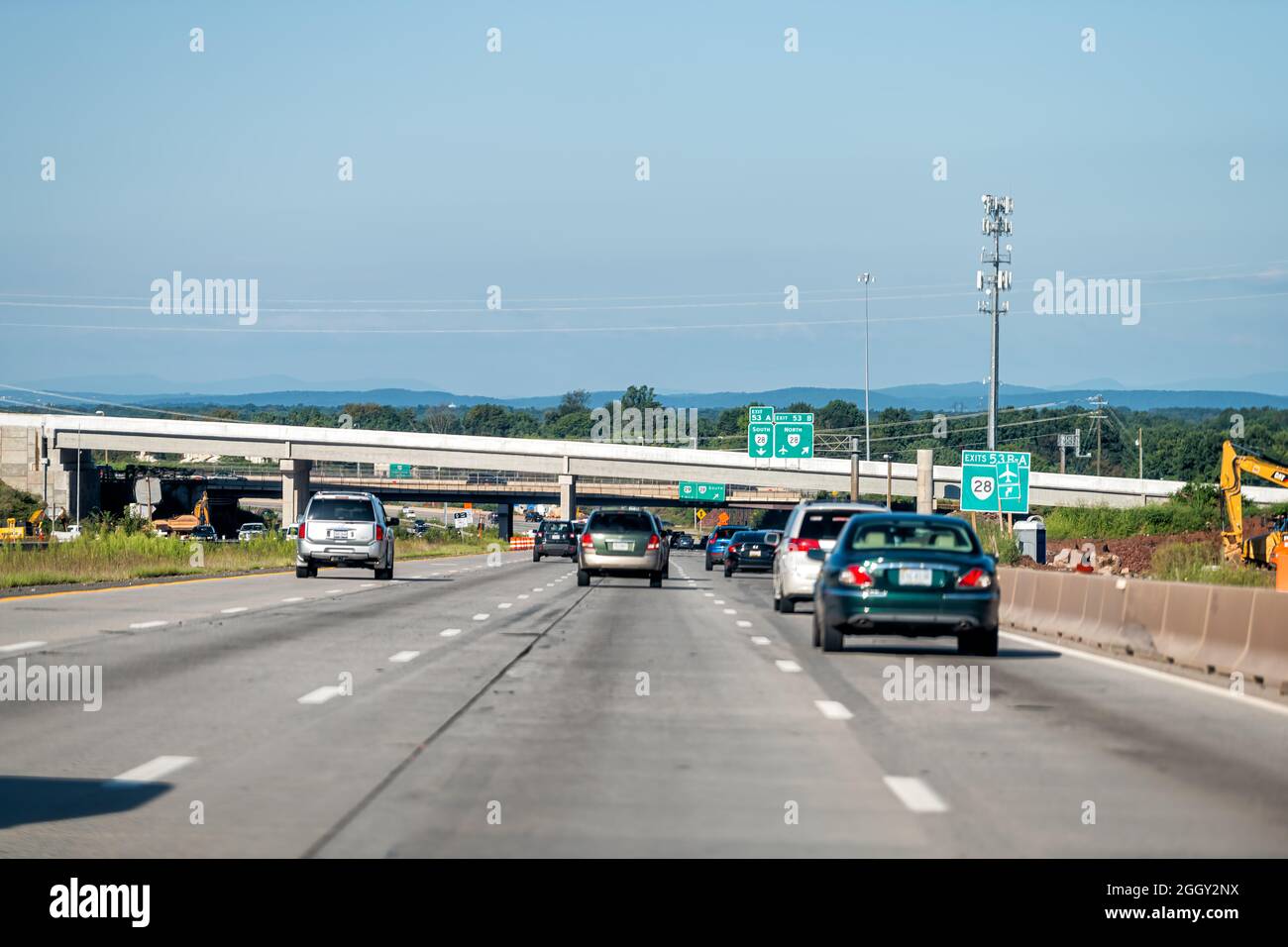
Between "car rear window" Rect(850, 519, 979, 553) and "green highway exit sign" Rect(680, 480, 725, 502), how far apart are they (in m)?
99.2

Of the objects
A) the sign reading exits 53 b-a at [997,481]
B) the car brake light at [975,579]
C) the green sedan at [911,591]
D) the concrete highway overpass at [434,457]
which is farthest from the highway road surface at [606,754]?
the concrete highway overpass at [434,457]

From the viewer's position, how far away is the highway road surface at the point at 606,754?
886 centimetres

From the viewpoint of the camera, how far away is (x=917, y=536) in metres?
20.1

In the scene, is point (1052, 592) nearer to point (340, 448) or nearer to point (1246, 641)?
point (1246, 641)

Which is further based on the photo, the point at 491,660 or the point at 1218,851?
the point at 491,660

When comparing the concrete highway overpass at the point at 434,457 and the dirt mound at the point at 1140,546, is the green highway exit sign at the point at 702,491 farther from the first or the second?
the dirt mound at the point at 1140,546

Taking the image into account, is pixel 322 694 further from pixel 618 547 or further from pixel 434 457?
pixel 434 457

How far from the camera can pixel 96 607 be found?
26.3 metres

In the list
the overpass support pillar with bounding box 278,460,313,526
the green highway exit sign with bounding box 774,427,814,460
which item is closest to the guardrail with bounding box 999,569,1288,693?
the green highway exit sign with bounding box 774,427,814,460
